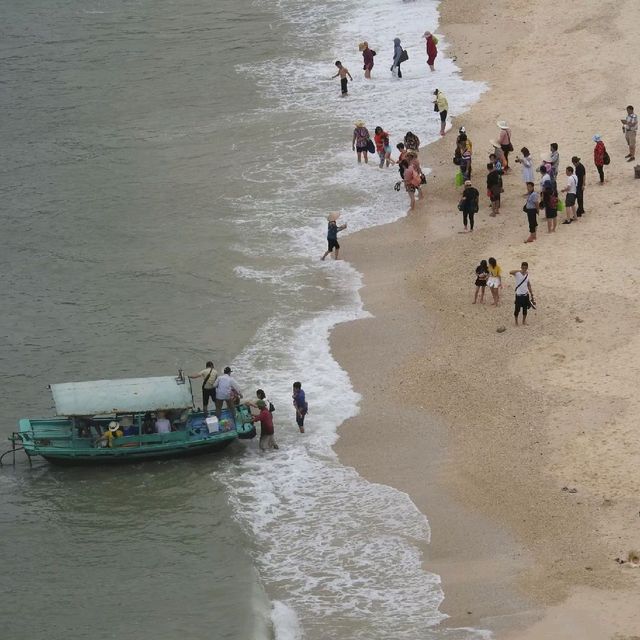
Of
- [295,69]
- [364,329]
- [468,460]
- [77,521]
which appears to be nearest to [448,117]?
[295,69]

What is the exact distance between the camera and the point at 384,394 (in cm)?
2620

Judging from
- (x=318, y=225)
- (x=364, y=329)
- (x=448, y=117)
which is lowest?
(x=364, y=329)

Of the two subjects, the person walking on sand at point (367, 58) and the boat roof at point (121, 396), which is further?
the person walking on sand at point (367, 58)

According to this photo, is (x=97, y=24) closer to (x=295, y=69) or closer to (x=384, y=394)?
(x=295, y=69)

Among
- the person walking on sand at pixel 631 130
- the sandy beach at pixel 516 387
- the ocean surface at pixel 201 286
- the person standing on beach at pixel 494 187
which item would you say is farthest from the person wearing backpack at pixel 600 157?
the ocean surface at pixel 201 286

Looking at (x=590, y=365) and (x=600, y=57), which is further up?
(x=600, y=57)

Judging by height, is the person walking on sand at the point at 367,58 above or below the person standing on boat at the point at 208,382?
above

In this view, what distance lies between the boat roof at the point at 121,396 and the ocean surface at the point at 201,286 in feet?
4.14

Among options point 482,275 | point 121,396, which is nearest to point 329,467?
point 121,396

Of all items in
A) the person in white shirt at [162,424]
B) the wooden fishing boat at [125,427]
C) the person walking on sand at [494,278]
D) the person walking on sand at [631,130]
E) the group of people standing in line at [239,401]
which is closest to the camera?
the wooden fishing boat at [125,427]

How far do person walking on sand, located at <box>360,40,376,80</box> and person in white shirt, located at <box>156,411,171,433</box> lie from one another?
2334 cm

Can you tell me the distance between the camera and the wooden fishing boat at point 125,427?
79.4 ft

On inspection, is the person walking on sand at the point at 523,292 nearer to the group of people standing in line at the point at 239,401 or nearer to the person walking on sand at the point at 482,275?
the person walking on sand at the point at 482,275

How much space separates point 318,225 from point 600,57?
13.0 meters
